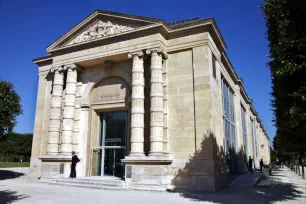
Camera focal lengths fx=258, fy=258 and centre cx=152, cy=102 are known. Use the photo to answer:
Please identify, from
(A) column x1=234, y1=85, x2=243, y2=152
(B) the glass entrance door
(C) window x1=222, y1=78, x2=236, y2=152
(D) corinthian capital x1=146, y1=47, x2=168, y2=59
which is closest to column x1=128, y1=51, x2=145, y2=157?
(D) corinthian capital x1=146, y1=47, x2=168, y2=59

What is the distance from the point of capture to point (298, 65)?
895cm

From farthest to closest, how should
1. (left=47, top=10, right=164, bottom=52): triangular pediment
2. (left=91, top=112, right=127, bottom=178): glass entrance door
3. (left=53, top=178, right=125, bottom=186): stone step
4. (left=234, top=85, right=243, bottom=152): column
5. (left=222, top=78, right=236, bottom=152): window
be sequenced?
(left=234, top=85, right=243, bottom=152): column < (left=222, top=78, right=236, bottom=152): window < (left=91, top=112, right=127, bottom=178): glass entrance door < (left=47, top=10, right=164, bottom=52): triangular pediment < (left=53, top=178, right=125, bottom=186): stone step

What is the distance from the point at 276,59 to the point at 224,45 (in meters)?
9.41

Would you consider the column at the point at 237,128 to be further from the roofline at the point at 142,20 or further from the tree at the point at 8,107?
the tree at the point at 8,107

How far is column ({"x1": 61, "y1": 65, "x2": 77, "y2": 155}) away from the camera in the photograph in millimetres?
16969

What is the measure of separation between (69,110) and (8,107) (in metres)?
3.87

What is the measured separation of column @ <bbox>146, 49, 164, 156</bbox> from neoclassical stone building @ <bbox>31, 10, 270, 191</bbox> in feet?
0.18

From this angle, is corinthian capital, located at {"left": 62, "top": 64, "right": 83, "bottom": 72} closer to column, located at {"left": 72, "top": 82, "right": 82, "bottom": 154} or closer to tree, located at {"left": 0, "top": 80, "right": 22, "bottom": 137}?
column, located at {"left": 72, "top": 82, "right": 82, "bottom": 154}

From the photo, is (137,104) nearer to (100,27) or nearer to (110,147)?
(110,147)

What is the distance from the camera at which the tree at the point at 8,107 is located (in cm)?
1664

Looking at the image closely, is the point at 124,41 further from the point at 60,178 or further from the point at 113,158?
the point at 60,178

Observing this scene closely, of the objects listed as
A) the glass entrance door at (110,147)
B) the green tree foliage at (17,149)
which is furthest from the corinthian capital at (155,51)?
the green tree foliage at (17,149)

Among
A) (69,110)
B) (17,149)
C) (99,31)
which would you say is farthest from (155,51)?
(17,149)

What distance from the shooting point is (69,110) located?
17.4 meters
